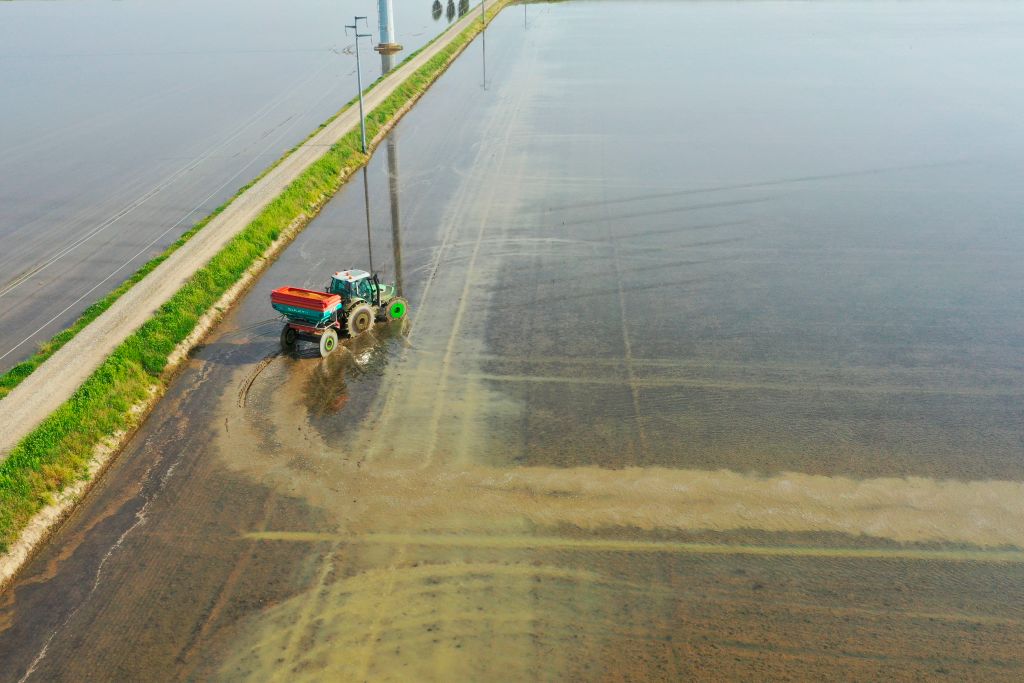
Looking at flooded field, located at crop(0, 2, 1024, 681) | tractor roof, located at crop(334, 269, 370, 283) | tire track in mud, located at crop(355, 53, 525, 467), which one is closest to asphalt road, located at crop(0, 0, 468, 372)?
flooded field, located at crop(0, 2, 1024, 681)

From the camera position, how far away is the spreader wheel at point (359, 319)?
1011 inches

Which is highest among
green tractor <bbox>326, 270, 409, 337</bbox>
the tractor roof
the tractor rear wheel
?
the tractor roof

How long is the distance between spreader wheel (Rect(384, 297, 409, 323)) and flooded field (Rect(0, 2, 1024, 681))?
2.28 feet

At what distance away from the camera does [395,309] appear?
89.1ft

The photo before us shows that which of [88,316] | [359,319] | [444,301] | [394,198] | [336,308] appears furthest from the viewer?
[394,198]

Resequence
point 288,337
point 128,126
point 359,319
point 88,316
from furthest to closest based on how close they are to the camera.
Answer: point 128,126 < point 88,316 < point 359,319 < point 288,337

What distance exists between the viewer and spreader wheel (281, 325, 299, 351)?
2530 cm

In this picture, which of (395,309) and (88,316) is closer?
(88,316)

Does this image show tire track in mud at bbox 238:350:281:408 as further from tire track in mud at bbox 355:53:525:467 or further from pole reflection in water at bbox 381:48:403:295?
pole reflection in water at bbox 381:48:403:295

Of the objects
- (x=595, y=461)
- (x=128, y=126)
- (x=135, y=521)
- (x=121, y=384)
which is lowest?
(x=135, y=521)

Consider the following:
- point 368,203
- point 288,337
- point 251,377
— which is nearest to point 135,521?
point 251,377

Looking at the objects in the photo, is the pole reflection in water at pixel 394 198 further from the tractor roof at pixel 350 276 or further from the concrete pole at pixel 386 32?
the concrete pole at pixel 386 32

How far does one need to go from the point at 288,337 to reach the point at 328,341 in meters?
1.31

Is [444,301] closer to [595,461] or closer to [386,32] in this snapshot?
[595,461]
